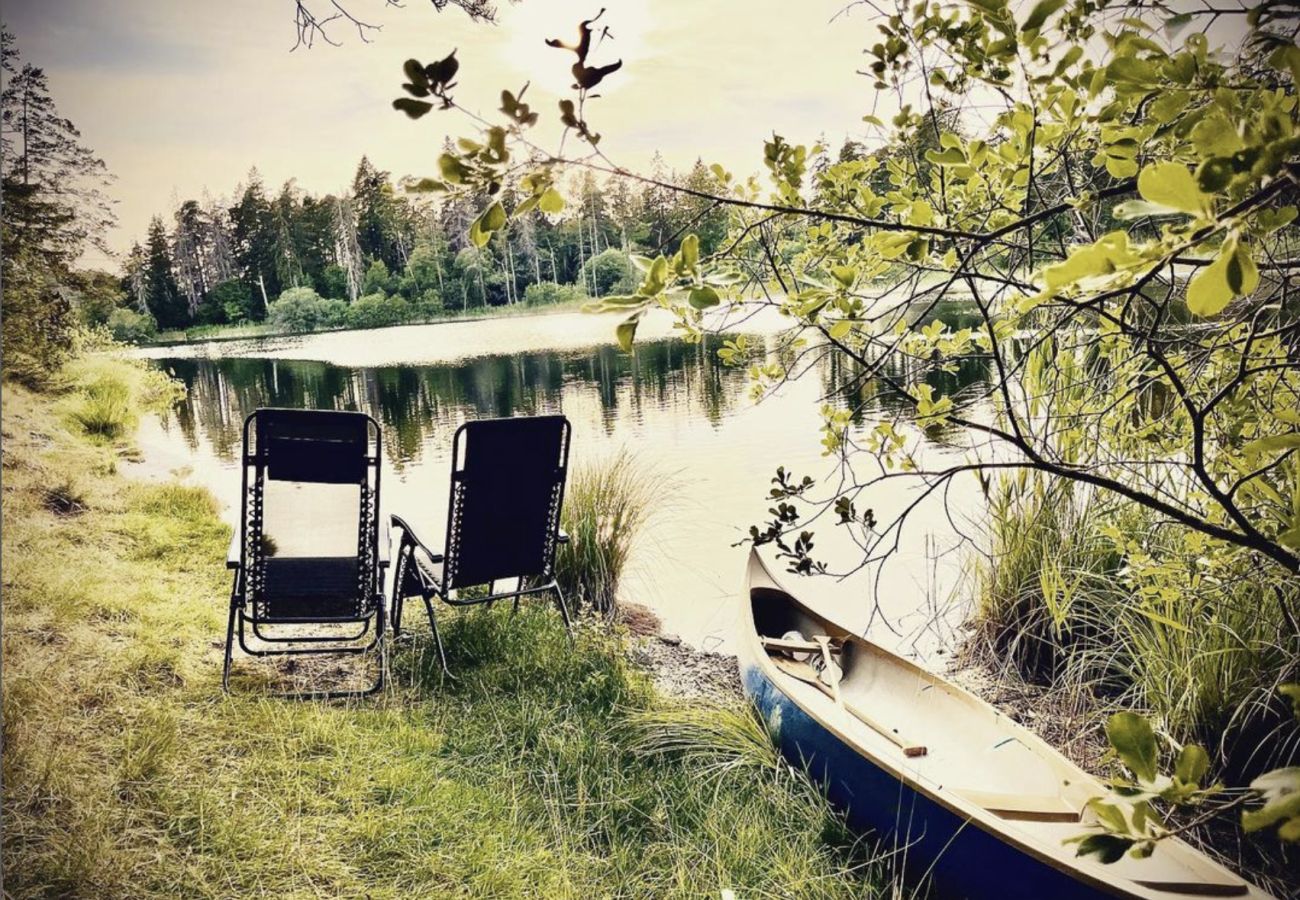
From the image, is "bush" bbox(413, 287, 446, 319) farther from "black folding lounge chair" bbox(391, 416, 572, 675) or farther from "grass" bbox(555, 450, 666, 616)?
"black folding lounge chair" bbox(391, 416, 572, 675)

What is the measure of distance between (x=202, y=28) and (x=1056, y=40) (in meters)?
A: 4.67

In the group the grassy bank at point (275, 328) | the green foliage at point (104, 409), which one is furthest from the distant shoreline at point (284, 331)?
the green foliage at point (104, 409)

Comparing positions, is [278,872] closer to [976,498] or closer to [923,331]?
[923,331]

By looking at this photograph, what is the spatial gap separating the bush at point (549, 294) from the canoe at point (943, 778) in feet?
34.0

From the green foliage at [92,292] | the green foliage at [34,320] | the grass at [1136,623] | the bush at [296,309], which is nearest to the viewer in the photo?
the grass at [1136,623]

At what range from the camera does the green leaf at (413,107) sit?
2.62 feet

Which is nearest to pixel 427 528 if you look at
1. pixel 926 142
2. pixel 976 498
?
pixel 976 498

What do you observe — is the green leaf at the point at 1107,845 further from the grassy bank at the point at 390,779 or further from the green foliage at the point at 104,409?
the green foliage at the point at 104,409

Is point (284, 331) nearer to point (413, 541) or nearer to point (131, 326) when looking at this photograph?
point (131, 326)

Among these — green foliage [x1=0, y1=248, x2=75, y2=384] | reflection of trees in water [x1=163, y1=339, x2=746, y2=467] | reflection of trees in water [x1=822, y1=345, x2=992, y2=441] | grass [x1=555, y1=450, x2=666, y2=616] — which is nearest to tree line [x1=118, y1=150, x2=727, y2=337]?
reflection of trees in water [x1=163, y1=339, x2=746, y2=467]

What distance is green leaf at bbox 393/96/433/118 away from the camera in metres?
0.80

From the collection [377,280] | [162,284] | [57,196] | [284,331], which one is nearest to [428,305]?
[377,280]

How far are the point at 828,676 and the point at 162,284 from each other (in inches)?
469

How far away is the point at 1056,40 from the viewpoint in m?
1.44
